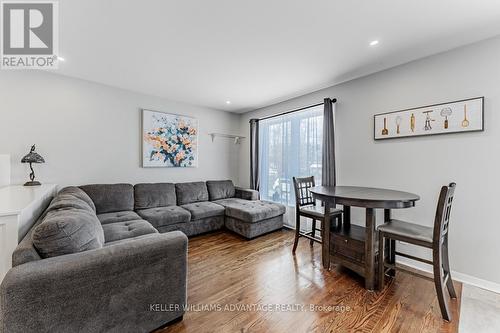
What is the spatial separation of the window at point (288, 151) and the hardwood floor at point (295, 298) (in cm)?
146

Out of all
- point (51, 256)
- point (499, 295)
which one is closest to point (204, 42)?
point (51, 256)

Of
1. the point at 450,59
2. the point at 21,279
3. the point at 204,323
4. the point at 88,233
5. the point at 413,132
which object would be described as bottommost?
the point at 204,323

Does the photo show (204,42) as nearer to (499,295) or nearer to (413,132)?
(413,132)

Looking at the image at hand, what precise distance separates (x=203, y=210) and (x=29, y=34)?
111 inches

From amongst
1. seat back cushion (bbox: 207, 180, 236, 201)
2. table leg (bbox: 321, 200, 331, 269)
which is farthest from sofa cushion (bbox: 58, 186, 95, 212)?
table leg (bbox: 321, 200, 331, 269)

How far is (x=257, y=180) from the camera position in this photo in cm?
446

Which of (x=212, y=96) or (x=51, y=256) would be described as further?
(x=212, y=96)

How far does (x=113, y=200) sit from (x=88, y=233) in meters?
1.97

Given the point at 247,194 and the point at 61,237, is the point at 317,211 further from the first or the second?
the point at 61,237

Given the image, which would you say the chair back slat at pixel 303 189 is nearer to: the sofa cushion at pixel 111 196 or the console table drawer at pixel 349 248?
the console table drawer at pixel 349 248

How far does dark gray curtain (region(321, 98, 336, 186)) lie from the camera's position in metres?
3.11

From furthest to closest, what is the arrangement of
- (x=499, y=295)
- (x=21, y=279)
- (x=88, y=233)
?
1. (x=499, y=295)
2. (x=88, y=233)
3. (x=21, y=279)

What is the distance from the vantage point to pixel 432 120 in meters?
2.33

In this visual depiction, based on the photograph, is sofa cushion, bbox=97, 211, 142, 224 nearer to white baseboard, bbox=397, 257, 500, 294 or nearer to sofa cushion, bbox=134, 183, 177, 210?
sofa cushion, bbox=134, 183, 177, 210
